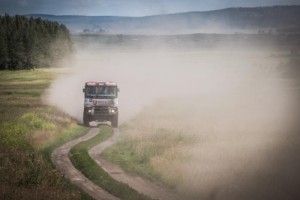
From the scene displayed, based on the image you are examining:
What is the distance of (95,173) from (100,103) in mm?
17516

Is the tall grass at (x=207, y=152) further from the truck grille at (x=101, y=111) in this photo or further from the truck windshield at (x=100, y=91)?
the truck windshield at (x=100, y=91)

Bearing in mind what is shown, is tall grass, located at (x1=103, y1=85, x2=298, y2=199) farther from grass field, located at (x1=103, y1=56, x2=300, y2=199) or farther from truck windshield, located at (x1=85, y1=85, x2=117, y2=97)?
truck windshield, located at (x1=85, y1=85, x2=117, y2=97)

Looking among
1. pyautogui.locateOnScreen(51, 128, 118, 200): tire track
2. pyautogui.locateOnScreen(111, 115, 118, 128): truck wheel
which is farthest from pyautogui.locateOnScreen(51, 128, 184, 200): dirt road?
pyautogui.locateOnScreen(111, 115, 118, 128): truck wheel

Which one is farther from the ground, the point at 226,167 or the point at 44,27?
the point at 44,27

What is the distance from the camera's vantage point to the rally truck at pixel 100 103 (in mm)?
39469

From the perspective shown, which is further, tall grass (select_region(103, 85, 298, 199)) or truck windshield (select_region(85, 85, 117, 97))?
truck windshield (select_region(85, 85, 117, 97))

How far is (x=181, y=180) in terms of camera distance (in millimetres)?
21234

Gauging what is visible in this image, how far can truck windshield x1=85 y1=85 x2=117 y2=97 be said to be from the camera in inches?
1565

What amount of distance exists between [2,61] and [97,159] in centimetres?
10205

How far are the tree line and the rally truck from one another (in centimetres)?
8666

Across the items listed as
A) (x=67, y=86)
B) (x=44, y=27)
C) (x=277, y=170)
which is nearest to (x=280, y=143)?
(x=277, y=170)

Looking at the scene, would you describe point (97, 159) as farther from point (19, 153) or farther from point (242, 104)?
point (242, 104)

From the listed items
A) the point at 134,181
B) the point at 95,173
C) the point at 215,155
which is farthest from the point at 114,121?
the point at 134,181

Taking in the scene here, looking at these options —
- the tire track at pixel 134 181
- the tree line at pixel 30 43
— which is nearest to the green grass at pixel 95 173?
the tire track at pixel 134 181
